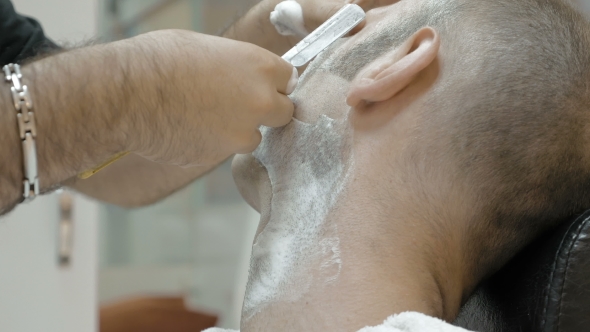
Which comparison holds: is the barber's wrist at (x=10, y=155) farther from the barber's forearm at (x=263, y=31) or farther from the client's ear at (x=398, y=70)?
the barber's forearm at (x=263, y=31)

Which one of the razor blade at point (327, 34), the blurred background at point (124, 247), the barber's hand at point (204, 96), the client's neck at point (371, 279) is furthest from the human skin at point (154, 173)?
the client's neck at point (371, 279)

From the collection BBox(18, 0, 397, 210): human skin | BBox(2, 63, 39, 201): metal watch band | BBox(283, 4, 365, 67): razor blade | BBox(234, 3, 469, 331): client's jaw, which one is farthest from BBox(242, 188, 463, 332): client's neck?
BBox(18, 0, 397, 210): human skin

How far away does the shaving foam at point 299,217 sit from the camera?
93cm

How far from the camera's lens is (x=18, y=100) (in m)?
0.86

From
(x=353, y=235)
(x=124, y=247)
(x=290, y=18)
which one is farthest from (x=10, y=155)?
(x=124, y=247)

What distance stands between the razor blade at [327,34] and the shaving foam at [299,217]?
0.13 meters

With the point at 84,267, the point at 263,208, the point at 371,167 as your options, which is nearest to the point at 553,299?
the point at 371,167

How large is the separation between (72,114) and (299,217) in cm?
38

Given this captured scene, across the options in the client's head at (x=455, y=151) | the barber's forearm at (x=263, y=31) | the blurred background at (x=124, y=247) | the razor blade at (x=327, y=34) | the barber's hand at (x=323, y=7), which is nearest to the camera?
the client's head at (x=455, y=151)

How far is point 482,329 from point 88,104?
28.4 inches

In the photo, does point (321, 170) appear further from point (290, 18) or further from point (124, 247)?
point (124, 247)

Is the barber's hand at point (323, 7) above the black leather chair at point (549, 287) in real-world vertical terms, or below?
above

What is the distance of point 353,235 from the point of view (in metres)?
0.93

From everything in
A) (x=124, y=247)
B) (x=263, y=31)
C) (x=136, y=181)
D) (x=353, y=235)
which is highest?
(x=263, y=31)
